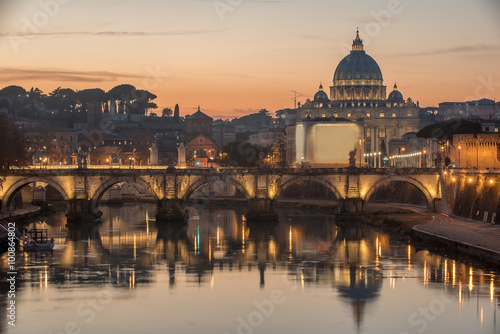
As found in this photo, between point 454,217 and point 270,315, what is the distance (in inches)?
1427

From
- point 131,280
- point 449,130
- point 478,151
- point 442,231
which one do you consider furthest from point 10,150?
point 449,130

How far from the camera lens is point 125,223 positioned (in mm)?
88688

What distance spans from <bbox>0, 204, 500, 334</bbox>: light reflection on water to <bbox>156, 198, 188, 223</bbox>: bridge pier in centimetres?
1078

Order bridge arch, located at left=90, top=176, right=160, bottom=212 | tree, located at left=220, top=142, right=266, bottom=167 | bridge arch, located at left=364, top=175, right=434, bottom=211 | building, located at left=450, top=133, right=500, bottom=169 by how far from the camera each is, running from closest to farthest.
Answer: building, located at left=450, top=133, right=500, bottom=169 < bridge arch, located at left=364, top=175, right=434, bottom=211 < bridge arch, located at left=90, top=176, right=160, bottom=212 < tree, located at left=220, top=142, right=266, bottom=167

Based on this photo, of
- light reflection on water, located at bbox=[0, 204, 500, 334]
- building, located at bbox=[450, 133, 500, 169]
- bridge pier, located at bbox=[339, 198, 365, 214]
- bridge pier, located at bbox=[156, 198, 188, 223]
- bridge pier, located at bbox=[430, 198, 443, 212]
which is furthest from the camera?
bridge pier, located at bbox=[156, 198, 188, 223]

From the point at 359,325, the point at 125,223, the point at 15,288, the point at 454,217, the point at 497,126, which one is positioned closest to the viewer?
the point at 359,325

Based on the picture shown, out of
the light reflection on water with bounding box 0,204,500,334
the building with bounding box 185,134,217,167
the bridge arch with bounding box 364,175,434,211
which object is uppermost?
the building with bounding box 185,134,217,167

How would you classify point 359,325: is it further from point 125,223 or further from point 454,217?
point 125,223

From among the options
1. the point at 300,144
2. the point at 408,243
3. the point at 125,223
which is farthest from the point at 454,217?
the point at 300,144

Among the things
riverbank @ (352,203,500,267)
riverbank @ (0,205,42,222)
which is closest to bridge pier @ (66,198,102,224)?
riverbank @ (0,205,42,222)

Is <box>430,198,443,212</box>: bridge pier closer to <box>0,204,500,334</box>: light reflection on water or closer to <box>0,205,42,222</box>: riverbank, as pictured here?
<box>0,204,500,334</box>: light reflection on water

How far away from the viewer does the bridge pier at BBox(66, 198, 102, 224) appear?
8831 centimetres

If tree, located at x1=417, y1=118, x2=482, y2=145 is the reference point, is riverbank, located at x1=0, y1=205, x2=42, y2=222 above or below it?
below

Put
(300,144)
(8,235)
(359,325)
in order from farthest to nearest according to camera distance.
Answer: (300,144)
(8,235)
(359,325)
